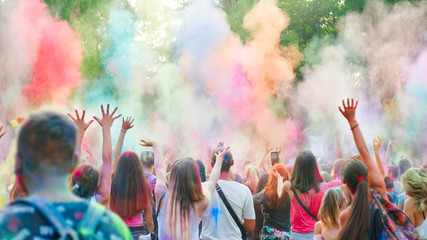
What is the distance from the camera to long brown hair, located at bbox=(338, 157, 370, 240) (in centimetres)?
288

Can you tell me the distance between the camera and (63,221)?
149cm

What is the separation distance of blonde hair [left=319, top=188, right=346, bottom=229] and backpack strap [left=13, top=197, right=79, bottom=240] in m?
2.79

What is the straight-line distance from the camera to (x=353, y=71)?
1869cm

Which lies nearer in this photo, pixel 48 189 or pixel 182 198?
pixel 48 189

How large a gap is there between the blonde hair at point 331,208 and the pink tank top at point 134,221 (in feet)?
5.55

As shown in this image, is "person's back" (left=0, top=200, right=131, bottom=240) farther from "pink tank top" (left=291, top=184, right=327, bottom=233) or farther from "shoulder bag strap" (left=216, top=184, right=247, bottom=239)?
"pink tank top" (left=291, top=184, right=327, bottom=233)

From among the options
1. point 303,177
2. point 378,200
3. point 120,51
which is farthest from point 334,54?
point 378,200

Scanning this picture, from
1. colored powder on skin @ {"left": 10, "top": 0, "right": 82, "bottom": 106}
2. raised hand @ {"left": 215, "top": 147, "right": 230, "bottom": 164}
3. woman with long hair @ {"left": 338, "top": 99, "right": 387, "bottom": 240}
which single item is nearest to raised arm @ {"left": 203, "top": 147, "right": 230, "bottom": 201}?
raised hand @ {"left": 215, "top": 147, "right": 230, "bottom": 164}

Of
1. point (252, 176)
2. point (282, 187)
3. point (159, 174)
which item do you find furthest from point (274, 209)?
point (159, 174)

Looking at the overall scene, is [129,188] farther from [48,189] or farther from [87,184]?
[48,189]

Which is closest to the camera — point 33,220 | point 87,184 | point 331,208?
point 33,220

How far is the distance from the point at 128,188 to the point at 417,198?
2626 millimetres

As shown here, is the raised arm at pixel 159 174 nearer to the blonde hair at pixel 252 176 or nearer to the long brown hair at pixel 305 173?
the long brown hair at pixel 305 173

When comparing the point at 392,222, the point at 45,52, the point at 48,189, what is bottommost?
the point at 392,222
